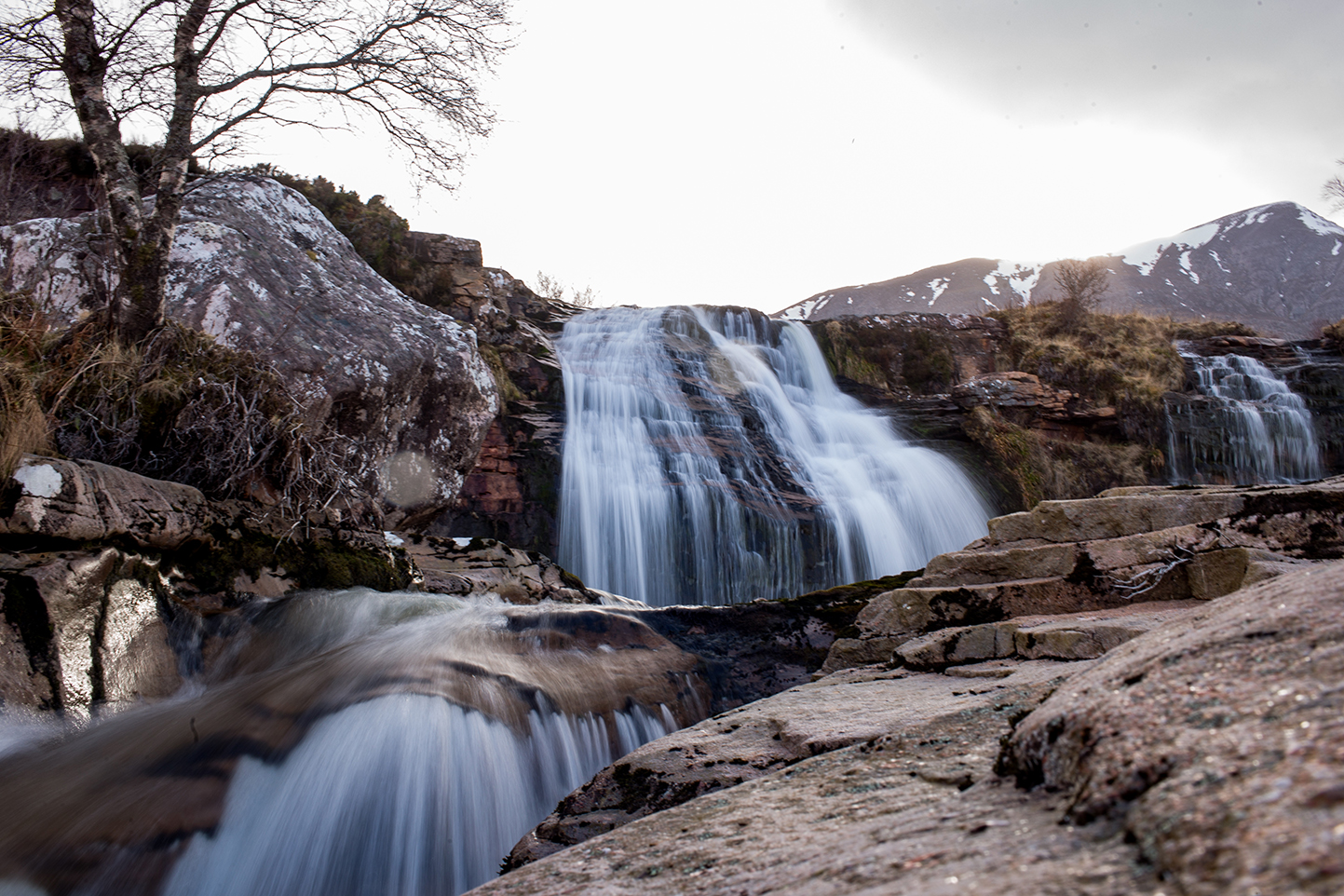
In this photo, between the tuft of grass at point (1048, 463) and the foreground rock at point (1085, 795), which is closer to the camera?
the foreground rock at point (1085, 795)

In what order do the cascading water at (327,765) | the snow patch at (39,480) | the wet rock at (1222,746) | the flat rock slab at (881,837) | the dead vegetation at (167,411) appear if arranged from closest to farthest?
the wet rock at (1222,746)
the flat rock slab at (881,837)
the cascading water at (327,765)
the snow patch at (39,480)
the dead vegetation at (167,411)

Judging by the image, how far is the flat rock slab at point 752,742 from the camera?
218cm

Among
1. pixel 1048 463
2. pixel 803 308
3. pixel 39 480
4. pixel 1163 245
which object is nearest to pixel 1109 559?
pixel 39 480

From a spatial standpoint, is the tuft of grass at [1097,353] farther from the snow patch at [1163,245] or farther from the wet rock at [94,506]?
the snow patch at [1163,245]

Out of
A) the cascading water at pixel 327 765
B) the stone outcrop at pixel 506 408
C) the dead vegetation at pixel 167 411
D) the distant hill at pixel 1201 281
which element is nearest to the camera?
the cascading water at pixel 327 765

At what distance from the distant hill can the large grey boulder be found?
2963 cm

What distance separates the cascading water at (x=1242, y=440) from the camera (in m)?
13.1

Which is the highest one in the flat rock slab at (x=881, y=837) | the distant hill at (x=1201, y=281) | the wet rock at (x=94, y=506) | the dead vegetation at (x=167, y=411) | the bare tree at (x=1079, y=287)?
the distant hill at (x=1201, y=281)

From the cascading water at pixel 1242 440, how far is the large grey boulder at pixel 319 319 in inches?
514

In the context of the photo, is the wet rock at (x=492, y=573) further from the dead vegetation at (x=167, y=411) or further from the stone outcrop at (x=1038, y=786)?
the stone outcrop at (x=1038, y=786)

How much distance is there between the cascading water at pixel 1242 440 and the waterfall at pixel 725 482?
4.94 metres

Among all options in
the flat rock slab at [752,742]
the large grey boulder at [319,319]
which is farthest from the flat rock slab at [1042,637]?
the large grey boulder at [319,319]

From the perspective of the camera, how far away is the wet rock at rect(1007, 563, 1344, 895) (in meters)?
0.68

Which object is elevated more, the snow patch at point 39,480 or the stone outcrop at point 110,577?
the snow patch at point 39,480
